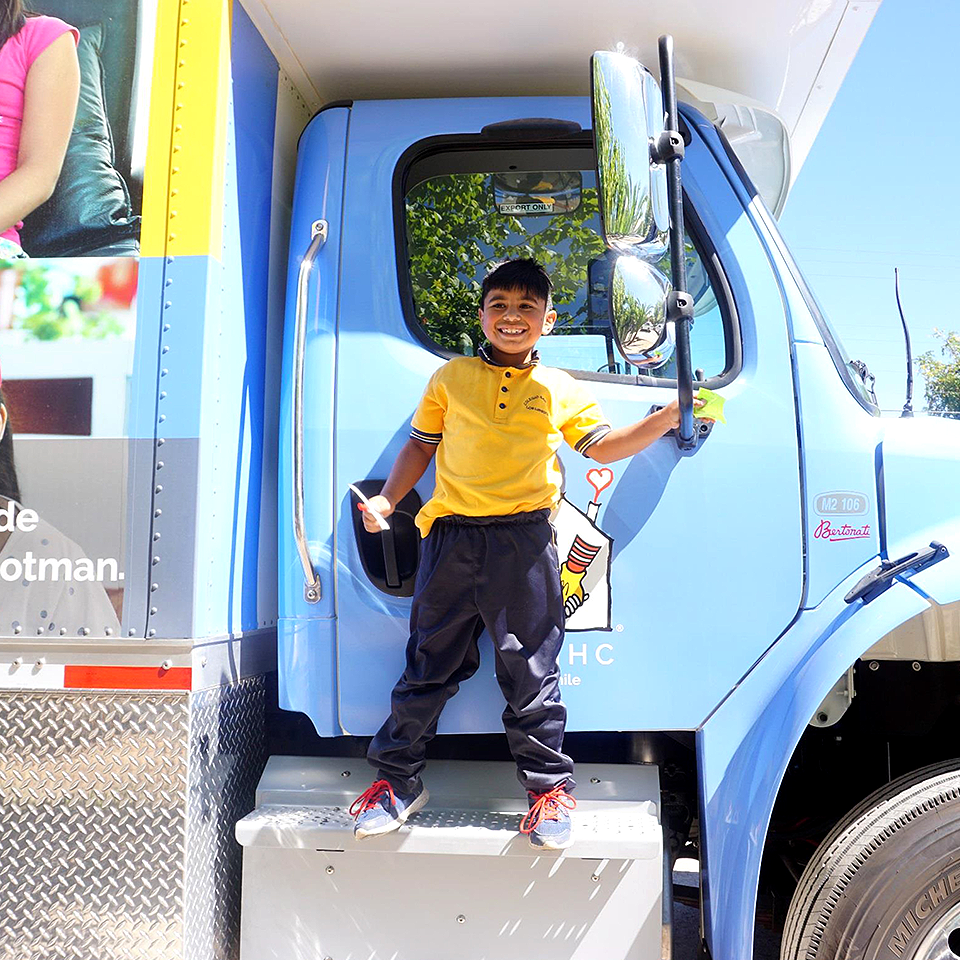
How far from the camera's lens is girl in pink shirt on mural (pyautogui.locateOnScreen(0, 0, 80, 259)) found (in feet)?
7.50

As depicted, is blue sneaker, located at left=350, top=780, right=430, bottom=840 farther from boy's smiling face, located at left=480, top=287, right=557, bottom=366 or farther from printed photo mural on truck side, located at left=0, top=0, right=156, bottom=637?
boy's smiling face, located at left=480, top=287, right=557, bottom=366

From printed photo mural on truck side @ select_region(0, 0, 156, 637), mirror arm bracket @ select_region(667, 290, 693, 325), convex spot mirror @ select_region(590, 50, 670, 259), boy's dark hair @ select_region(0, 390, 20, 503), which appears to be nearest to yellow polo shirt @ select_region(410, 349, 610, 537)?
mirror arm bracket @ select_region(667, 290, 693, 325)

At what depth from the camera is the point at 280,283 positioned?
274 centimetres

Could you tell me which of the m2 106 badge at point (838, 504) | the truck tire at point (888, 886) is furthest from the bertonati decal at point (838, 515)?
the truck tire at point (888, 886)

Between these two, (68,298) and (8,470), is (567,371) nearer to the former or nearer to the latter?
(68,298)

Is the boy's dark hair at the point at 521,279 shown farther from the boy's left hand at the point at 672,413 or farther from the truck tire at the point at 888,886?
the truck tire at the point at 888,886

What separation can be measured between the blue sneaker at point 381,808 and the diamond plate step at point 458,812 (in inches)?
1.4

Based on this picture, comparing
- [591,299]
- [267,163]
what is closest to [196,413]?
[267,163]

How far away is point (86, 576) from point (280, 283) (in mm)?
1018

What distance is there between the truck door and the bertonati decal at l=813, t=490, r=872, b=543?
2.3 inches

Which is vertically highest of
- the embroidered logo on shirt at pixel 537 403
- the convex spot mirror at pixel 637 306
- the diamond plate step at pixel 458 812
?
the convex spot mirror at pixel 637 306

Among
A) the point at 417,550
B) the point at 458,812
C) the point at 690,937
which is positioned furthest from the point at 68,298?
the point at 690,937

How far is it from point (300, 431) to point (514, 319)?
2.02 feet

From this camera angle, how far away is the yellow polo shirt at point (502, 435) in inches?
91.7
